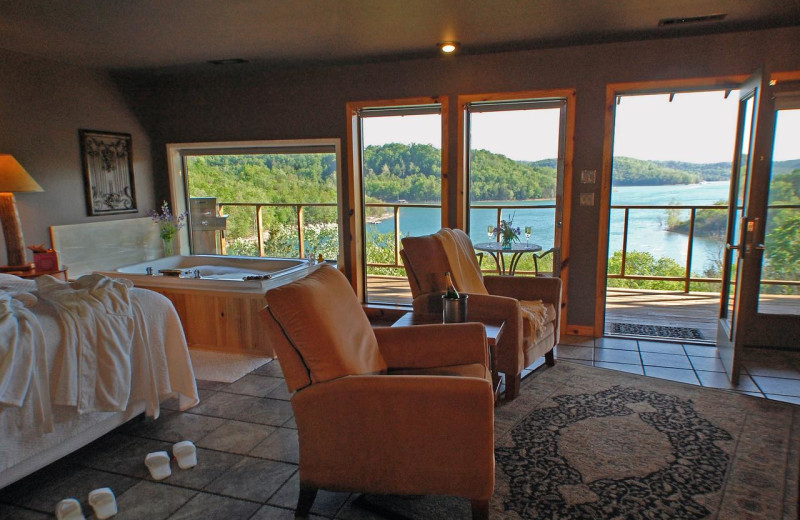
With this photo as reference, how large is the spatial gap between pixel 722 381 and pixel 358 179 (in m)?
3.28

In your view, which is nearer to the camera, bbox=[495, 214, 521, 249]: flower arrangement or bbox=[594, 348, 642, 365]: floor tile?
bbox=[594, 348, 642, 365]: floor tile

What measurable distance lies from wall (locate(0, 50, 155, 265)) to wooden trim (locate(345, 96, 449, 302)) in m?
2.38

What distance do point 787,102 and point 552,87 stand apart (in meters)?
1.66

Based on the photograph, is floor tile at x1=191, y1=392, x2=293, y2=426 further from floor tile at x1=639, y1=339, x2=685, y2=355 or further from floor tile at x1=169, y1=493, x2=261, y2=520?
floor tile at x1=639, y1=339, x2=685, y2=355

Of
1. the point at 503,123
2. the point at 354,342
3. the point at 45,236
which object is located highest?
the point at 503,123

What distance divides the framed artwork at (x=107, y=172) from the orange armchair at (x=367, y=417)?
385 centimetres

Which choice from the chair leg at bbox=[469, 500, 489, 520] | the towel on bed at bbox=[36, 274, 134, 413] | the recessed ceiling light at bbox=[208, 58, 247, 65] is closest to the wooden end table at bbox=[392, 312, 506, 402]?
the chair leg at bbox=[469, 500, 489, 520]

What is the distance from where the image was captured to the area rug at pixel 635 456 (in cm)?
196

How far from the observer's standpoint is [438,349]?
229 cm

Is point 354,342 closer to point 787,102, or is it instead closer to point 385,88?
point 385,88

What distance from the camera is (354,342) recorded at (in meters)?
2.00

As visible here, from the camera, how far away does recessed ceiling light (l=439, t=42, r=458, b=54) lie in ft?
12.8

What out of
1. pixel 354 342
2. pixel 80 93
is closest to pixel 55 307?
pixel 354 342

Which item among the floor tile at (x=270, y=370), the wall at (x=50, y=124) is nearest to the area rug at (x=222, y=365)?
the floor tile at (x=270, y=370)
